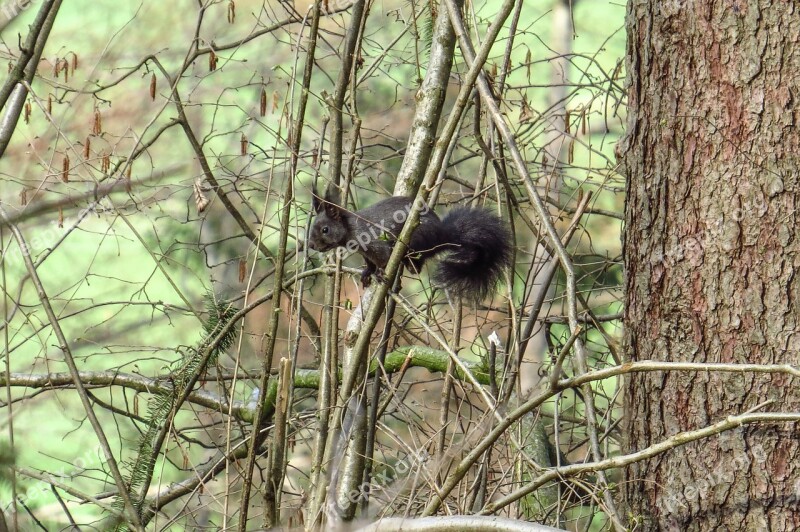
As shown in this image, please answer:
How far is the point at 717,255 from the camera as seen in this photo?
1959mm

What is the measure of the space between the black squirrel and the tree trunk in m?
1.37

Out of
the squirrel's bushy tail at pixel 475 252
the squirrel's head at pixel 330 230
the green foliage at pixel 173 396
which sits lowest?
the green foliage at pixel 173 396

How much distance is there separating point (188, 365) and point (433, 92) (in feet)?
4.18

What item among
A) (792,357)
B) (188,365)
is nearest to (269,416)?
(188,365)

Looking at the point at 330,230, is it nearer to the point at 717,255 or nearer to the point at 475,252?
the point at 475,252

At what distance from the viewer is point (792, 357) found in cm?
187

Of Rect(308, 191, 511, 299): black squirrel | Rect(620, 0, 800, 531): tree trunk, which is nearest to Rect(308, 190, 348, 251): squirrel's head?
Rect(308, 191, 511, 299): black squirrel

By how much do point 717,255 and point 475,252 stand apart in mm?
1719

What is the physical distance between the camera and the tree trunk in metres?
1.89

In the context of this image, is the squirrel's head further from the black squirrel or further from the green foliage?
the green foliage

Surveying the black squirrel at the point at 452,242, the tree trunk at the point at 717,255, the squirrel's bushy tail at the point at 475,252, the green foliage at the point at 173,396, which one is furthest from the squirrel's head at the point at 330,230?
the tree trunk at the point at 717,255

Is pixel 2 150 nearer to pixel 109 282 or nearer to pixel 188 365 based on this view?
pixel 188 365

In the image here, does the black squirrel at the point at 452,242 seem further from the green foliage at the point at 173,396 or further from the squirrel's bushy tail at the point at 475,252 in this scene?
the green foliage at the point at 173,396

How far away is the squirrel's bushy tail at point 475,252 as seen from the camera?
3.53m
